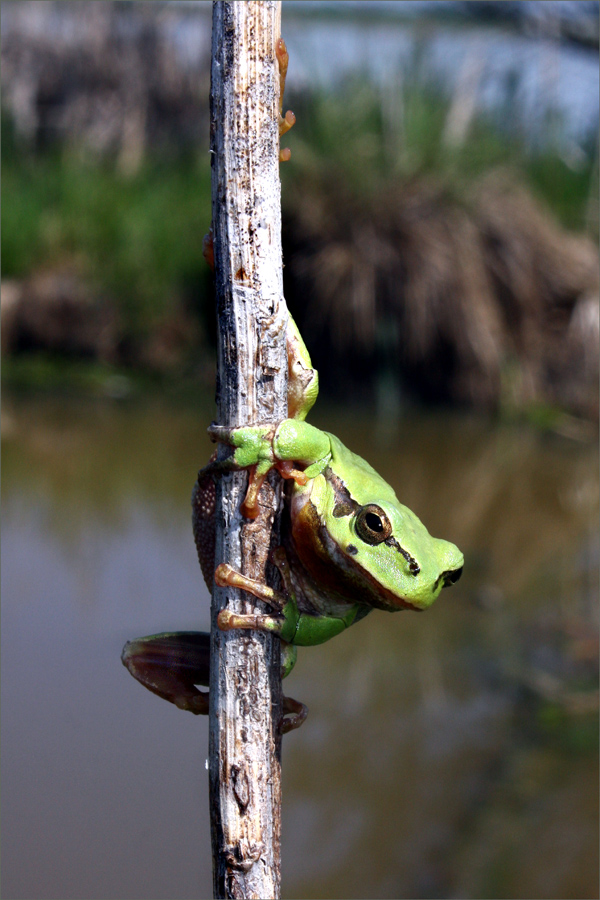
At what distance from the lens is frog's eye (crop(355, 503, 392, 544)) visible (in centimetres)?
123

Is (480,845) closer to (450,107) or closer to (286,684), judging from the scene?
(286,684)

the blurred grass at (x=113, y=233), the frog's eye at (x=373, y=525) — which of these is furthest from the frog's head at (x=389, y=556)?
the blurred grass at (x=113, y=233)

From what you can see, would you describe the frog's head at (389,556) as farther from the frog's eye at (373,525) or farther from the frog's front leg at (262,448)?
the frog's front leg at (262,448)

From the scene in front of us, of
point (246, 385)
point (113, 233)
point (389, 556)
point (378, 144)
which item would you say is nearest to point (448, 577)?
point (389, 556)

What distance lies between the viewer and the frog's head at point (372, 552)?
48.4 inches

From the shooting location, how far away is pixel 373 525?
1.24 metres

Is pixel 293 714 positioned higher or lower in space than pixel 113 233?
lower

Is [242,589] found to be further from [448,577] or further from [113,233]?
[113,233]

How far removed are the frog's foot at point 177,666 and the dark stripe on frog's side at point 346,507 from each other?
342 mm

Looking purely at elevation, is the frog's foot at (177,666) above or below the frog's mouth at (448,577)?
below

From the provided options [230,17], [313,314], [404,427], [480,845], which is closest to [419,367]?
[404,427]

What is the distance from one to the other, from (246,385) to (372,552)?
1.02ft

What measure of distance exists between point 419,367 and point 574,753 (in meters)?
5.09

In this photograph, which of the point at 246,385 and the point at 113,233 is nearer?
the point at 246,385
